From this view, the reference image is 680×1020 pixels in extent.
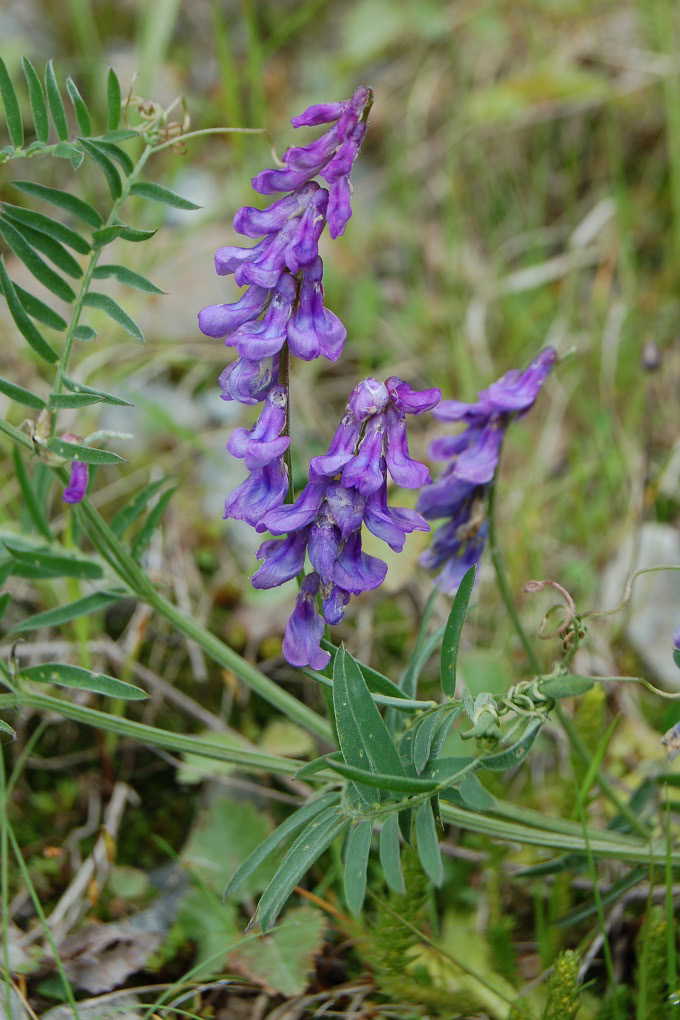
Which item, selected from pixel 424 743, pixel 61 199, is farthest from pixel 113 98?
pixel 424 743

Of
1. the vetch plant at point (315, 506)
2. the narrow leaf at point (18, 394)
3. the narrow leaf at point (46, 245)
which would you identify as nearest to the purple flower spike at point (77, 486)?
the vetch plant at point (315, 506)

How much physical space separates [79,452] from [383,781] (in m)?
0.59

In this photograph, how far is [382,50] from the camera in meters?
4.04

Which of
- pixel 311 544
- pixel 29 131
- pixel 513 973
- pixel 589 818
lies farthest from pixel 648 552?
pixel 29 131

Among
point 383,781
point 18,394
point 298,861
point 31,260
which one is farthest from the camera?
point 31,260

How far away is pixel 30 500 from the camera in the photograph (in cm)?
161

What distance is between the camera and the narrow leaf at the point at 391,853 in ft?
4.22

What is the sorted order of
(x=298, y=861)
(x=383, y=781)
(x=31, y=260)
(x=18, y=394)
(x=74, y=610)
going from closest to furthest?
1. (x=383, y=781)
2. (x=298, y=861)
3. (x=18, y=394)
4. (x=31, y=260)
5. (x=74, y=610)

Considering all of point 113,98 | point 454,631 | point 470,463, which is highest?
point 113,98

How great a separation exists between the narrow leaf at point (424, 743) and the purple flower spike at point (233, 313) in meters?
0.58

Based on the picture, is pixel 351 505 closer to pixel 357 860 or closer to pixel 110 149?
pixel 357 860

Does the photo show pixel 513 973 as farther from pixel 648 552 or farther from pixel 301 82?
pixel 301 82

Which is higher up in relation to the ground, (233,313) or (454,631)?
(233,313)

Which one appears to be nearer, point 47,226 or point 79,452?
point 79,452
